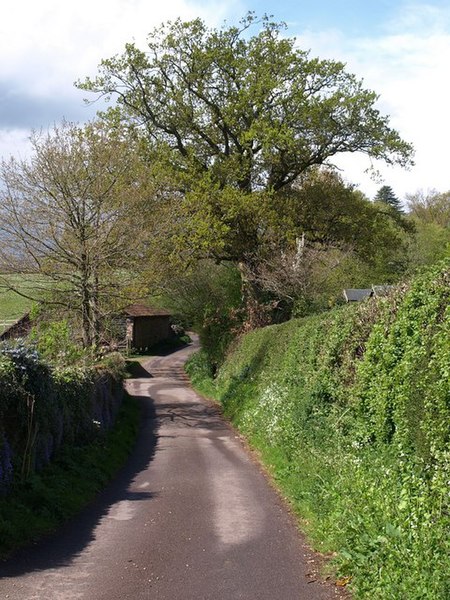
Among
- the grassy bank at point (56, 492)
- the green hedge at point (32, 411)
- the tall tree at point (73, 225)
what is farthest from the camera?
A: the tall tree at point (73, 225)

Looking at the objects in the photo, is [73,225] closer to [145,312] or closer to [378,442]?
[378,442]

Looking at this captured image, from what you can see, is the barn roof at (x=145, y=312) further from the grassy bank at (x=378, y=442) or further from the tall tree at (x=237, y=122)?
the grassy bank at (x=378, y=442)

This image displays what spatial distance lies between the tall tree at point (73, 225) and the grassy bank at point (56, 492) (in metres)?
9.01

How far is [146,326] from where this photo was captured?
65500mm

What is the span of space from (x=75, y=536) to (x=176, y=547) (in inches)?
68.9

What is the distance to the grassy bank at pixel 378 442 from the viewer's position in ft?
22.3

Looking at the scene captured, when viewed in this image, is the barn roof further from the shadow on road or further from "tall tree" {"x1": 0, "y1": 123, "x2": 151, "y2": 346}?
the shadow on road

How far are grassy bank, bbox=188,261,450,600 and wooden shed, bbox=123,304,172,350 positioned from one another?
44386 millimetres

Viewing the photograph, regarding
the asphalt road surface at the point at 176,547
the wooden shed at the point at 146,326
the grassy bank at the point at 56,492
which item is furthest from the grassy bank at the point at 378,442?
the wooden shed at the point at 146,326

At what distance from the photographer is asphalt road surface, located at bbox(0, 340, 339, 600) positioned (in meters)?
7.51

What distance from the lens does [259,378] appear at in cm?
2503

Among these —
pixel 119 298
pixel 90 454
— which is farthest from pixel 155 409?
pixel 90 454

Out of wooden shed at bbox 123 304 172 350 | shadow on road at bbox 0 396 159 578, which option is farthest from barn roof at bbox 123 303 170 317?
shadow on road at bbox 0 396 159 578

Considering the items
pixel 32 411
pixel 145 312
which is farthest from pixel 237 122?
pixel 145 312
